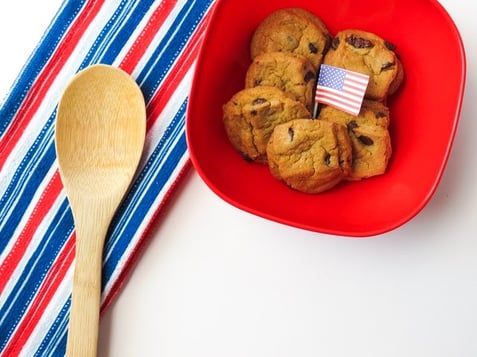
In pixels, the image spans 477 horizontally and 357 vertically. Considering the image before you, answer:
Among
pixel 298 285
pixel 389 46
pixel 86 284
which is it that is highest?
pixel 389 46

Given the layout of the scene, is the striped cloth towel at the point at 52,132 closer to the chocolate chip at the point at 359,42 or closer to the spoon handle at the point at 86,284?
the spoon handle at the point at 86,284

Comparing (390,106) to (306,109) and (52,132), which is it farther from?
(52,132)

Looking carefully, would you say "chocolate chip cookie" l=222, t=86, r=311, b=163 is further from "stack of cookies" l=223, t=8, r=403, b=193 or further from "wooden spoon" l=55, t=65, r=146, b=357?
"wooden spoon" l=55, t=65, r=146, b=357

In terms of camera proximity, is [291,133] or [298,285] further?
[298,285]

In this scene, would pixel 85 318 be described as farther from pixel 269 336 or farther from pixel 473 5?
pixel 473 5

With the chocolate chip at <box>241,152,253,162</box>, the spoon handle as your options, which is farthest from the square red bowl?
the spoon handle

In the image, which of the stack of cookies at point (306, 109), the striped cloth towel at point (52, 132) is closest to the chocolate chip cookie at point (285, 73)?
the stack of cookies at point (306, 109)

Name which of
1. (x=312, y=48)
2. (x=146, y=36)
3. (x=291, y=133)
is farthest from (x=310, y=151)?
(x=146, y=36)

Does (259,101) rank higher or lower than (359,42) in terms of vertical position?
lower
